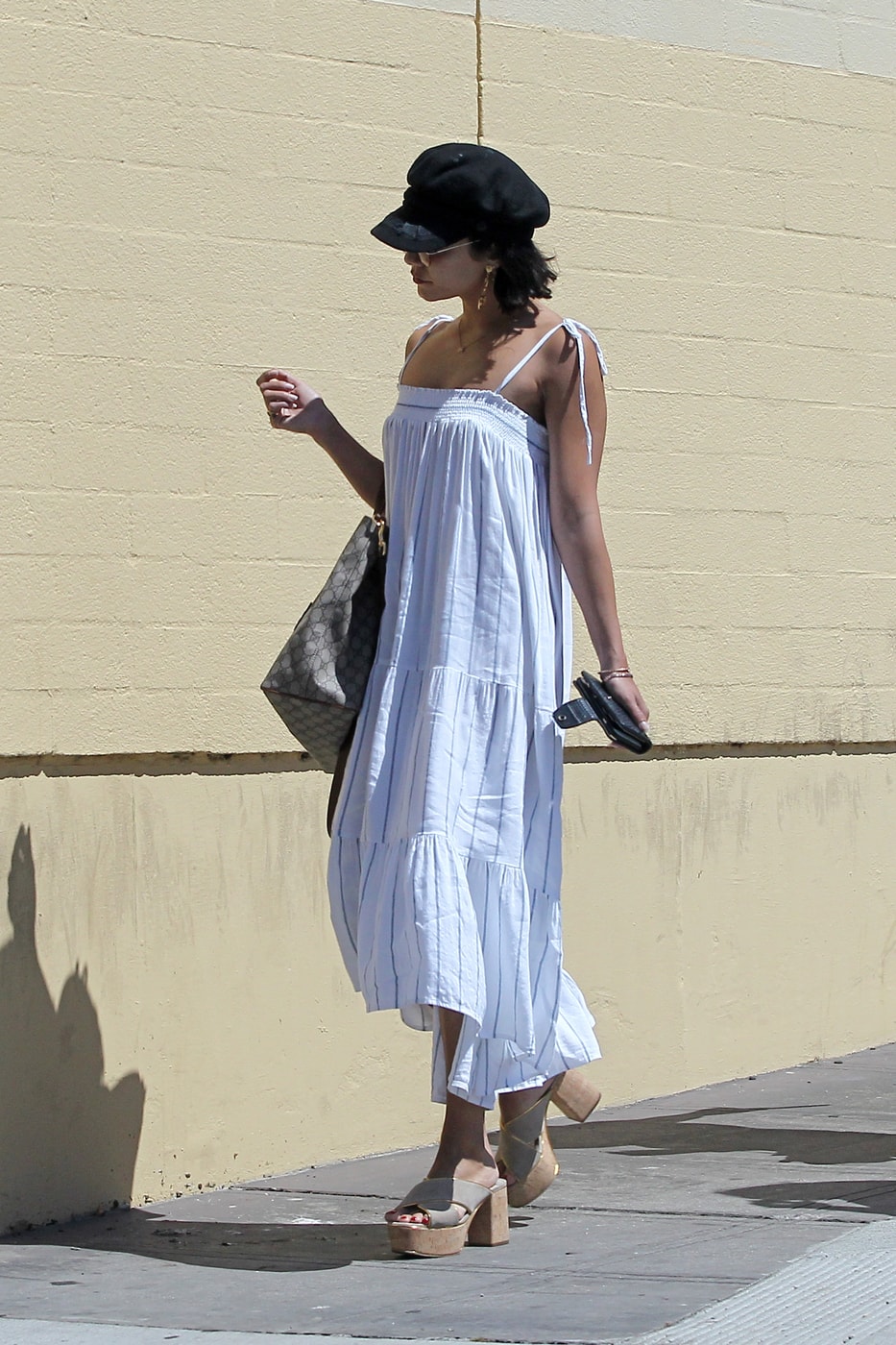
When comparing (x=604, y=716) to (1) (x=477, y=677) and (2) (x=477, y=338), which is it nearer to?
(1) (x=477, y=677)

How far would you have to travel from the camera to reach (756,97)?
6.28 m

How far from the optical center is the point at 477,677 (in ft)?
13.8

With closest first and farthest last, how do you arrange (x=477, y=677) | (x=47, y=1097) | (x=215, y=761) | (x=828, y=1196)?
1. (x=477, y=677)
2. (x=828, y=1196)
3. (x=47, y=1097)
4. (x=215, y=761)

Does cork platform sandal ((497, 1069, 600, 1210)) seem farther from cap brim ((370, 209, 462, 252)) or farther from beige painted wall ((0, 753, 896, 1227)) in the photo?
cap brim ((370, 209, 462, 252))

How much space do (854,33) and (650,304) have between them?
A: 1.24m

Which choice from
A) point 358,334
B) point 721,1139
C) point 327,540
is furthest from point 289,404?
point 721,1139

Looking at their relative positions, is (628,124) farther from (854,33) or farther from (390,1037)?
(390,1037)

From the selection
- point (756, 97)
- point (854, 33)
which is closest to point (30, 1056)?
point (756, 97)

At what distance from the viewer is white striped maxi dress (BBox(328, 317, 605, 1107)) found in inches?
161

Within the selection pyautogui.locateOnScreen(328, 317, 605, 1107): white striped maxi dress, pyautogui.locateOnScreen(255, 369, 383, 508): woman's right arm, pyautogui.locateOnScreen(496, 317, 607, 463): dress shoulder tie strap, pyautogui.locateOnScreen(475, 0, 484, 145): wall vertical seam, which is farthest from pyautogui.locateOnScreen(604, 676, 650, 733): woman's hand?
pyautogui.locateOnScreen(475, 0, 484, 145): wall vertical seam

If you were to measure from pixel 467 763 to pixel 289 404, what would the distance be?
2.65 ft

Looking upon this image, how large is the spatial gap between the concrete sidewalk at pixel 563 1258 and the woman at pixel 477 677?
8.9 inches

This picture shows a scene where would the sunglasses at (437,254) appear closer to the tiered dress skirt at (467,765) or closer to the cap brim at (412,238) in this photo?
the cap brim at (412,238)

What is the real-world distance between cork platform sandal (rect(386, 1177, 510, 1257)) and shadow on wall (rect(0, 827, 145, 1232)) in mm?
860
